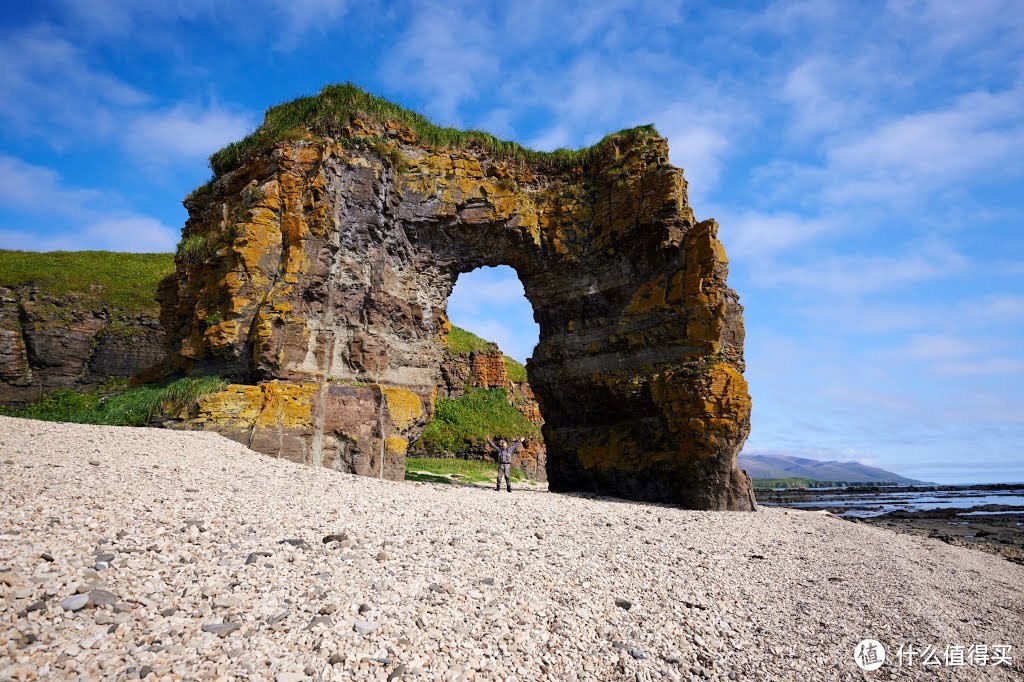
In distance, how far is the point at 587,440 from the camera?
14.4m

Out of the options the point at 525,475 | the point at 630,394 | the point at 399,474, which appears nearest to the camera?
the point at 399,474

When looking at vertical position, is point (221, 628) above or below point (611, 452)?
below

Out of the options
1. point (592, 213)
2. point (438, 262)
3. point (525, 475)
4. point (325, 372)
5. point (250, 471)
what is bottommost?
point (525, 475)

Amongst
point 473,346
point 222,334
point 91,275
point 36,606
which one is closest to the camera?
point 36,606

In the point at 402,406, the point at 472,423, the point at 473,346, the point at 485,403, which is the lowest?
the point at 472,423

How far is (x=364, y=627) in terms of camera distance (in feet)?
12.2

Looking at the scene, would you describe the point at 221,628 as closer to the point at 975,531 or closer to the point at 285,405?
the point at 285,405

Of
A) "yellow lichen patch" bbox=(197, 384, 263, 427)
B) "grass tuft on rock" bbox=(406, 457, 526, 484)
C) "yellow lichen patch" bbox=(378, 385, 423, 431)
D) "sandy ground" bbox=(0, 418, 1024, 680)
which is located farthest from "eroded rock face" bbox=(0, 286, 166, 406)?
"sandy ground" bbox=(0, 418, 1024, 680)

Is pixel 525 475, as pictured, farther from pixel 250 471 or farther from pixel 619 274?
pixel 250 471

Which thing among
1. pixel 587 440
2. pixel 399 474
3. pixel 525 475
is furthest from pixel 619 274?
pixel 525 475

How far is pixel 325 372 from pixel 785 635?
958 centimetres

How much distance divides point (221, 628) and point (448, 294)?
11789 mm

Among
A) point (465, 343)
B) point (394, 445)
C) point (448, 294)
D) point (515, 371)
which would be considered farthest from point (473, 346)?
point (394, 445)

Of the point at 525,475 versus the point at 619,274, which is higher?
the point at 619,274
